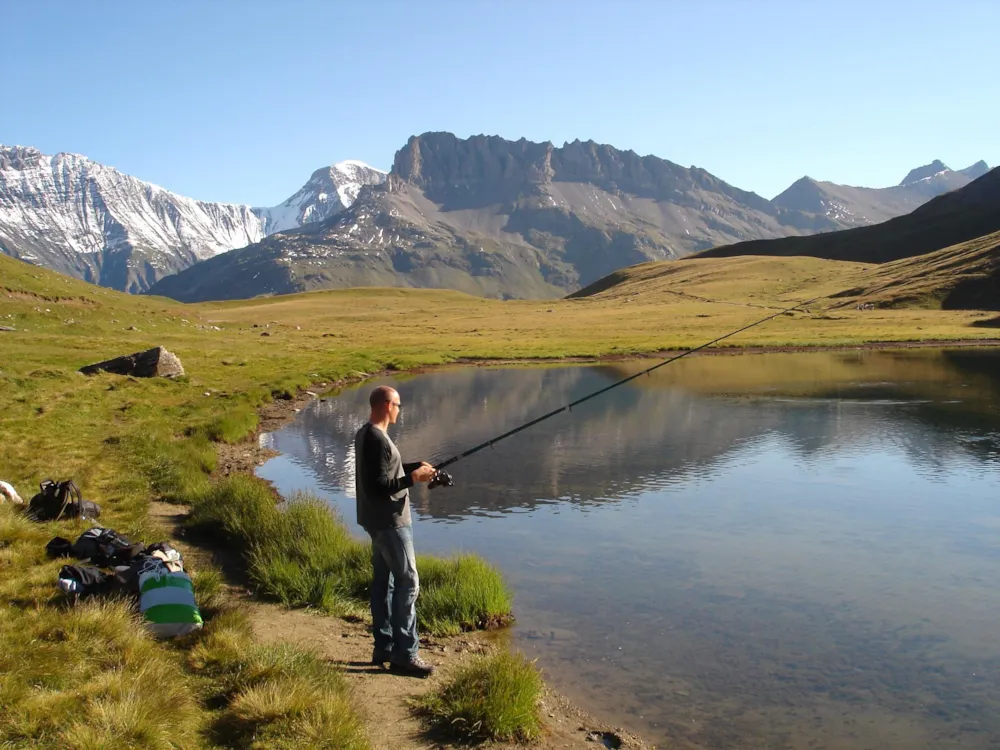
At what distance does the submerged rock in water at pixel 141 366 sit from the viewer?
36.2 m

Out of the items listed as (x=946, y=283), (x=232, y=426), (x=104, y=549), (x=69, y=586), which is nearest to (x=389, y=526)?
(x=69, y=586)

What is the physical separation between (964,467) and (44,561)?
24.7 meters

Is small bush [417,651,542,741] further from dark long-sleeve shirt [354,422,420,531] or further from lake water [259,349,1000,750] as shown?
dark long-sleeve shirt [354,422,420,531]

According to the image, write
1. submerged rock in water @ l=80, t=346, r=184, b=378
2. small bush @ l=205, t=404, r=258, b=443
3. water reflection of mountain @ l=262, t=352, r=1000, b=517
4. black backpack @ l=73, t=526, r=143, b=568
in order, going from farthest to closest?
1. submerged rock in water @ l=80, t=346, r=184, b=378
2. small bush @ l=205, t=404, r=258, b=443
3. water reflection of mountain @ l=262, t=352, r=1000, b=517
4. black backpack @ l=73, t=526, r=143, b=568

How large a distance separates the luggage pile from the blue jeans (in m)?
2.27

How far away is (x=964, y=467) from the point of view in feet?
80.4

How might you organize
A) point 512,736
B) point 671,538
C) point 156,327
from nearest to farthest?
point 512,736 < point 671,538 < point 156,327

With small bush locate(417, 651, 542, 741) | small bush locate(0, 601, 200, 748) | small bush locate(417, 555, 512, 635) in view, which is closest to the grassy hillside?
small bush locate(417, 555, 512, 635)

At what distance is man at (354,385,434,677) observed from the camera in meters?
9.43

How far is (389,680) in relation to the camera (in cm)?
966

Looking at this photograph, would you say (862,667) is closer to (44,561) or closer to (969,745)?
(969,745)

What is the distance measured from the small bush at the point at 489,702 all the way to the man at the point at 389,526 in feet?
3.36

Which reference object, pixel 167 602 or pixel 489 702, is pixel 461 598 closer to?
pixel 489 702

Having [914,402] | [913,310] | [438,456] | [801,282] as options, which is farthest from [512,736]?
[801,282]
